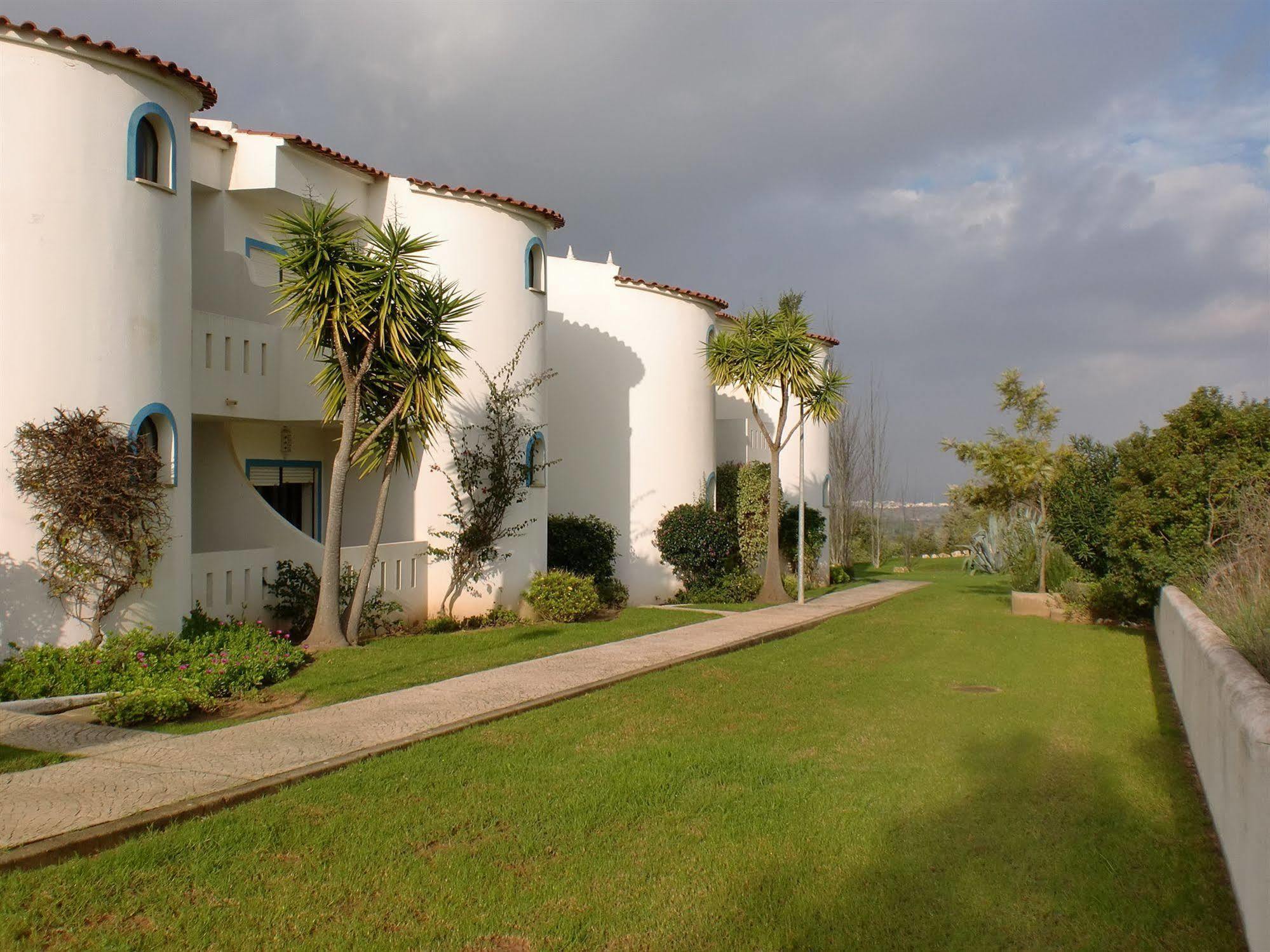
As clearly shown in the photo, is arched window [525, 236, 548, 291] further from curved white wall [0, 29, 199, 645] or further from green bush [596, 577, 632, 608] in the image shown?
curved white wall [0, 29, 199, 645]

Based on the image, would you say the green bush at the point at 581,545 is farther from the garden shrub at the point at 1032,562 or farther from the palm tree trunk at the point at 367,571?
the garden shrub at the point at 1032,562

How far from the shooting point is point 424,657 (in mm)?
12945

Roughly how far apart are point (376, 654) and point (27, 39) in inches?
304

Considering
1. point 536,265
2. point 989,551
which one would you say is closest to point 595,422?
point 536,265

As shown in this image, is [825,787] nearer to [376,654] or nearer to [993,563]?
[376,654]

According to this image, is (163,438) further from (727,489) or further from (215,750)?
(727,489)

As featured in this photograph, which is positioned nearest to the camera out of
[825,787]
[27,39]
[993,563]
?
[825,787]

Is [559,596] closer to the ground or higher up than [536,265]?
closer to the ground

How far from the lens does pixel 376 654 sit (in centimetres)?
1291

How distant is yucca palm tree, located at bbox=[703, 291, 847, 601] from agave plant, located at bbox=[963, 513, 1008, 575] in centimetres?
1089

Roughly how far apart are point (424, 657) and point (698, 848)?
7.55 m

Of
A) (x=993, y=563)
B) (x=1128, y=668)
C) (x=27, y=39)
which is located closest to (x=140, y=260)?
(x=27, y=39)

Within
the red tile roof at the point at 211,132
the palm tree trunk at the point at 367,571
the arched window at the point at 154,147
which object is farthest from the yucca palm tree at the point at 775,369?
the arched window at the point at 154,147

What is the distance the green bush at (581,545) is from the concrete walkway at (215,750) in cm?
745
